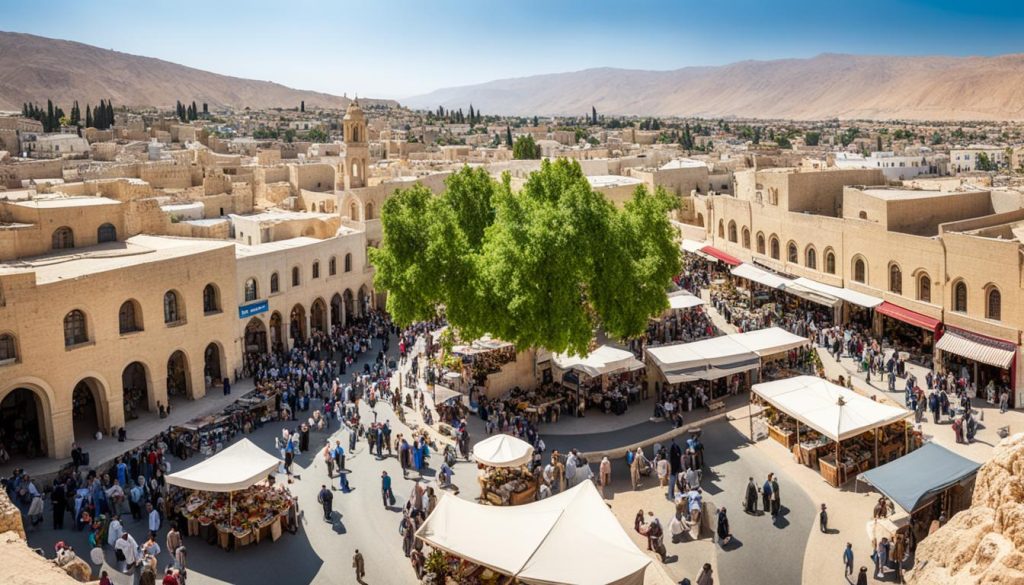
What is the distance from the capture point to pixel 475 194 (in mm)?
31781

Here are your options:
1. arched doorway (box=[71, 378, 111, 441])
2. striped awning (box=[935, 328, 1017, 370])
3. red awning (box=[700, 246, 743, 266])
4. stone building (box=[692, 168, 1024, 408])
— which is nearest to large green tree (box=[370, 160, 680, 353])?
stone building (box=[692, 168, 1024, 408])

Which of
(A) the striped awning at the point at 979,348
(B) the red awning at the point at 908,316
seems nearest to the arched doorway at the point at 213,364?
(B) the red awning at the point at 908,316

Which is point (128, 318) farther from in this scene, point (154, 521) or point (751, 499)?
point (751, 499)

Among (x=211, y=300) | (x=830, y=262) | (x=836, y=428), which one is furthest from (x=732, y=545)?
(x=211, y=300)

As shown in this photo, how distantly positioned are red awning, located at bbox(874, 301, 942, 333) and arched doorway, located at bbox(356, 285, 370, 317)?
22903 mm

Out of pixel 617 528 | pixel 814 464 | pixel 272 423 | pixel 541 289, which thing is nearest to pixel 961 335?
pixel 814 464

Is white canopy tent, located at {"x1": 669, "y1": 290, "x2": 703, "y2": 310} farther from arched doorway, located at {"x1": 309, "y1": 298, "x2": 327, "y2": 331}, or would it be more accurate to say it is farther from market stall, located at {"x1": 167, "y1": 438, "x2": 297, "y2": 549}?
market stall, located at {"x1": 167, "y1": 438, "x2": 297, "y2": 549}

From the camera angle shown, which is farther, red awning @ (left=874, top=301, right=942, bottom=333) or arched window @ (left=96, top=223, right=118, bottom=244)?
arched window @ (left=96, top=223, right=118, bottom=244)

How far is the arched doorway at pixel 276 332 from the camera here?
33688 mm

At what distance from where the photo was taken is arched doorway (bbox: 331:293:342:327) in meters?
38.0

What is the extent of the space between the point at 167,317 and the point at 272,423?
5680mm

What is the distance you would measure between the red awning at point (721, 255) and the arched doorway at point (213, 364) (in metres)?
24.9

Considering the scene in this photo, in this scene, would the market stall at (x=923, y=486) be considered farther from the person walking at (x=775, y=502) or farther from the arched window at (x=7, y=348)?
the arched window at (x=7, y=348)

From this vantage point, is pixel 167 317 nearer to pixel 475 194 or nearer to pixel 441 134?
pixel 475 194
